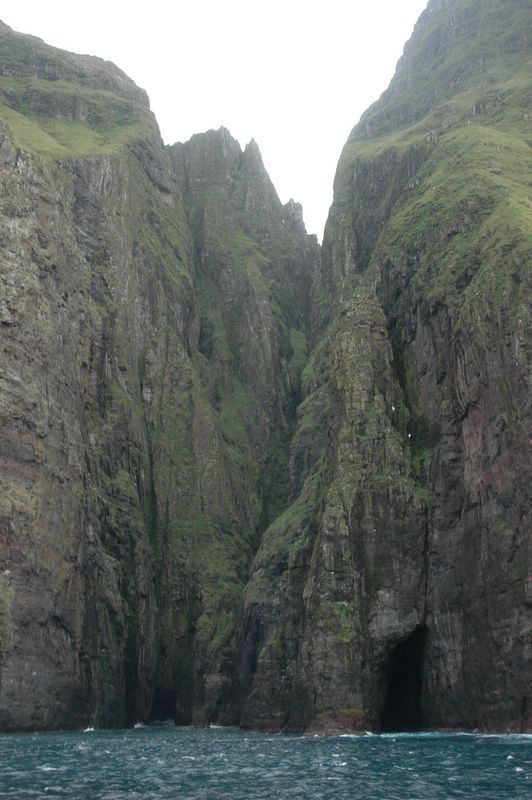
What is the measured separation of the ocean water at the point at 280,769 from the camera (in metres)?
43.1

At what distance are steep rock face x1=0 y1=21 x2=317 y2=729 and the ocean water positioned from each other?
97.4ft

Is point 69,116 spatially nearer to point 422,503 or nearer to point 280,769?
point 422,503

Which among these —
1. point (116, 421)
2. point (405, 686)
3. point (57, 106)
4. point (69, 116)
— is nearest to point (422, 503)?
point (405, 686)

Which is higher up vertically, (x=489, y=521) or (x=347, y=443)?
(x=347, y=443)

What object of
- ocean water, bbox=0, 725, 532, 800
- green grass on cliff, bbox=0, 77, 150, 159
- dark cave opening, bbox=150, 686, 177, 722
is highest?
green grass on cliff, bbox=0, 77, 150, 159

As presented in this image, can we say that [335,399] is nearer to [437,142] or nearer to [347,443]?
[347,443]

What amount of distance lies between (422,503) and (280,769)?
45679mm

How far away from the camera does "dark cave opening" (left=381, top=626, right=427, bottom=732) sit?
93.2 metres

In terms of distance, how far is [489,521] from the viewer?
84562 mm

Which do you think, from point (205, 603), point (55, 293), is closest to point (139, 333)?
point (55, 293)

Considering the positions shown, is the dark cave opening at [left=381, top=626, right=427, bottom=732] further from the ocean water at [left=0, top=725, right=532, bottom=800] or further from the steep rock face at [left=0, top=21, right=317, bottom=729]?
the steep rock face at [left=0, top=21, right=317, bottom=729]

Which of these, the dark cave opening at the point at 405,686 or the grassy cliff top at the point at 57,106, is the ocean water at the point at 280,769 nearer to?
the dark cave opening at the point at 405,686

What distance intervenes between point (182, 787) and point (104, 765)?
44.4 ft

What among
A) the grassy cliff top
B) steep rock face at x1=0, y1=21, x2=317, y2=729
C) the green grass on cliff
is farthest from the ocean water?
the grassy cliff top
